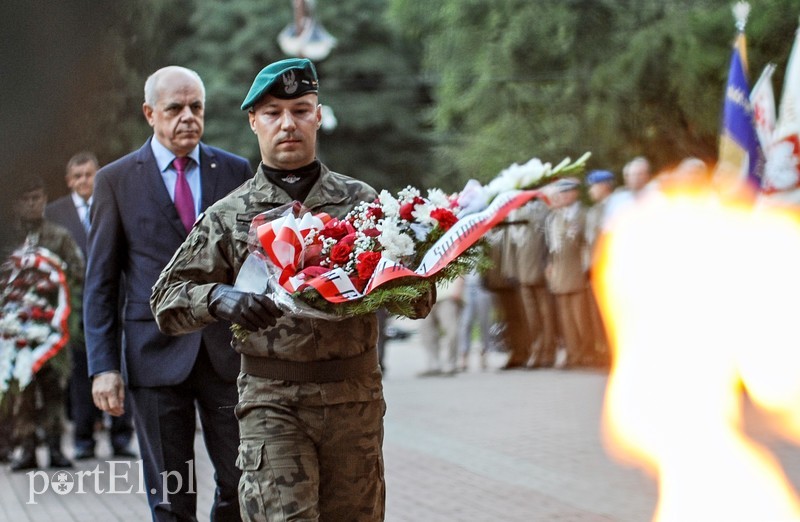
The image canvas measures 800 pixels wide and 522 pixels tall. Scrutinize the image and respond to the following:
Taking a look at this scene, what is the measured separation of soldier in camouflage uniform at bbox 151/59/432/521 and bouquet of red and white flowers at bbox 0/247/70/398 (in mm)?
5578

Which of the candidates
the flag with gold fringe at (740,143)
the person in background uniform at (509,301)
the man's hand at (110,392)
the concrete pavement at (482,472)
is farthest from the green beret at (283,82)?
the person in background uniform at (509,301)

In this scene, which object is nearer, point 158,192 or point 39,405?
point 158,192

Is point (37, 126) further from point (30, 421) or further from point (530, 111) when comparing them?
point (30, 421)

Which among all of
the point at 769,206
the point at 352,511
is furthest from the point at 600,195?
the point at 352,511

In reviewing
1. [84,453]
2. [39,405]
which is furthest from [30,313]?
[84,453]

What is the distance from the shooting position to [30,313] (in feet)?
32.4

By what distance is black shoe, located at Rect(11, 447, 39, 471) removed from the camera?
9.95 metres

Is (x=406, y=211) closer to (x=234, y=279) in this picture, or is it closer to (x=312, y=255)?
(x=312, y=255)

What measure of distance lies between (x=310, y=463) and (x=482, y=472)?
4826 millimetres

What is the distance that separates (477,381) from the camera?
15328mm

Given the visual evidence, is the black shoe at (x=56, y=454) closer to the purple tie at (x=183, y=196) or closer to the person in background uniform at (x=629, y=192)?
the purple tie at (x=183, y=196)

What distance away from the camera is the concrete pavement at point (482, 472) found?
7809mm

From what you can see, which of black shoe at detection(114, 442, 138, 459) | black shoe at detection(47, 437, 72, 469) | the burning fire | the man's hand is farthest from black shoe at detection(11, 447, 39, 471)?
the man's hand

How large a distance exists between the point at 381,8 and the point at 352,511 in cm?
3404
